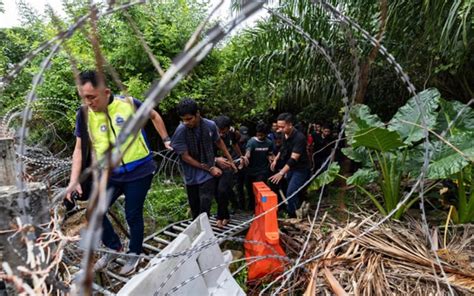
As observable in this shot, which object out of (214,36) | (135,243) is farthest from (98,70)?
(135,243)

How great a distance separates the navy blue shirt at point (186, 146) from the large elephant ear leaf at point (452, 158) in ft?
7.30

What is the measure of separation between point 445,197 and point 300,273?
238 cm

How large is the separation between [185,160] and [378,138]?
2.07m

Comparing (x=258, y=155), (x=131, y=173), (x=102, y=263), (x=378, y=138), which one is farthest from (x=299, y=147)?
(x=102, y=263)

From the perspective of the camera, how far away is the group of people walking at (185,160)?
226 cm

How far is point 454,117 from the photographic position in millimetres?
3869

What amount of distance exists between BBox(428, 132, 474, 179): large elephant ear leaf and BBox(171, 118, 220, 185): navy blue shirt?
7.30 feet

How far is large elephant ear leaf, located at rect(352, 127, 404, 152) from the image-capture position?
3.32 m

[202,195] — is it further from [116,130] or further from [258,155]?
[258,155]

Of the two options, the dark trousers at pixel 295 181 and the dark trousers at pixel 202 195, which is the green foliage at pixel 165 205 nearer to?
the dark trousers at pixel 202 195

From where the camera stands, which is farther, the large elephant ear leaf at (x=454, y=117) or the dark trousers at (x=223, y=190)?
the dark trousers at (x=223, y=190)

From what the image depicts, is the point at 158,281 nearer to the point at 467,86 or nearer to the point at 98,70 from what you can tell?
the point at 98,70

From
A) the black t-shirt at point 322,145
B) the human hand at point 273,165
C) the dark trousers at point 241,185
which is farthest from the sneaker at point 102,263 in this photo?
the black t-shirt at point 322,145

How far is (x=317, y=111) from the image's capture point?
969cm
